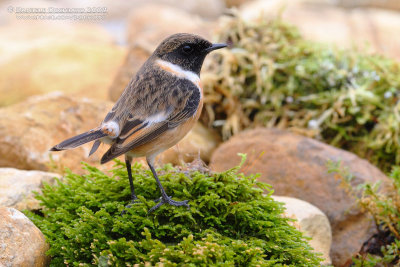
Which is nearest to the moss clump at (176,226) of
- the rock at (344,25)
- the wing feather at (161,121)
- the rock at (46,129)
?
the wing feather at (161,121)

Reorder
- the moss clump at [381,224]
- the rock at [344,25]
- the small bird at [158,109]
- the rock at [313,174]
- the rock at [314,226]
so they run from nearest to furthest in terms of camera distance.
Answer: the small bird at [158,109] < the moss clump at [381,224] < the rock at [314,226] < the rock at [313,174] < the rock at [344,25]

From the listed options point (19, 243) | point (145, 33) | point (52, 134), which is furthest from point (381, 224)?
point (145, 33)

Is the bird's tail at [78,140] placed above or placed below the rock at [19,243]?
above

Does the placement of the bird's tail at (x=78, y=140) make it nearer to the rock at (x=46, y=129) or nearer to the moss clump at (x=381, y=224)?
the rock at (x=46, y=129)

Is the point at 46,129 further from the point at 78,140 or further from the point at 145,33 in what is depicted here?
the point at 145,33

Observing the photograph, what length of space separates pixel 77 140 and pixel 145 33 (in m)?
7.59

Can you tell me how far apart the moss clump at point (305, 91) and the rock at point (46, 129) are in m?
2.07

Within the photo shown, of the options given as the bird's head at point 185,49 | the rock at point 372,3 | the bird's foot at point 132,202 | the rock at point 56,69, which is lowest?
the rock at point 56,69

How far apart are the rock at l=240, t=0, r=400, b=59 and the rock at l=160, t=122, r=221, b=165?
140 inches

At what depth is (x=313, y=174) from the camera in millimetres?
5352

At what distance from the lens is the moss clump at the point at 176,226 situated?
10.1ft

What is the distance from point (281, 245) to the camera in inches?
137

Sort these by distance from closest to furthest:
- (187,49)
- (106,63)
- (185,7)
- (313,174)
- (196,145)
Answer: (187,49)
(313,174)
(196,145)
(106,63)
(185,7)

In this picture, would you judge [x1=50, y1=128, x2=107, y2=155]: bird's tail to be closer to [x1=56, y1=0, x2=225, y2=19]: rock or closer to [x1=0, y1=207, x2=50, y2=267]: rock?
[x1=0, y1=207, x2=50, y2=267]: rock
